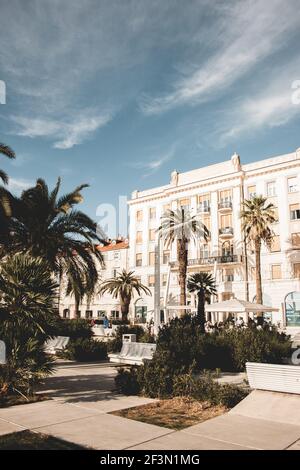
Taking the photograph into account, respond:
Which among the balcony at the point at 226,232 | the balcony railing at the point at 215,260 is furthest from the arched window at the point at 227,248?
the balcony railing at the point at 215,260

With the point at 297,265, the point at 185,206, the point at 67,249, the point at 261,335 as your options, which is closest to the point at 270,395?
the point at 261,335

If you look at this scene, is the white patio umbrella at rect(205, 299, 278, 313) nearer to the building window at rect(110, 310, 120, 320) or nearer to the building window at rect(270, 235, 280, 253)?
the building window at rect(270, 235, 280, 253)

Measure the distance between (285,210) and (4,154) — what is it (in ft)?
105

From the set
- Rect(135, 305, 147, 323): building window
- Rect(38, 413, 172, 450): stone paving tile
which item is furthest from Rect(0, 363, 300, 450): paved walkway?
Rect(135, 305, 147, 323): building window

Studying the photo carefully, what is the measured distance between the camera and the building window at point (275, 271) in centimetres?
3995

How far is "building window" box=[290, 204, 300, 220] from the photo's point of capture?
1578 inches

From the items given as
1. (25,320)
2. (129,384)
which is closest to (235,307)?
(129,384)

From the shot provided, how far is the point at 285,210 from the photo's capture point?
4081 centimetres

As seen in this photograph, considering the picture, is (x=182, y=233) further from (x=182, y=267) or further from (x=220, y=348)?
(x=220, y=348)

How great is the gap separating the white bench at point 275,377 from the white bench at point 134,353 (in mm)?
5383

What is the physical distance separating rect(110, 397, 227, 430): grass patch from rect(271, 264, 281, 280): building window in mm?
33743

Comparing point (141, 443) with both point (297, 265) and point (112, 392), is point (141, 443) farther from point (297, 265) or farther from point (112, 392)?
point (297, 265)

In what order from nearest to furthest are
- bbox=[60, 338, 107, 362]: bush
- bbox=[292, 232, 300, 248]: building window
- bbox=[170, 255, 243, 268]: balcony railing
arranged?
1. bbox=[60, 338, 107, 362]: bush
2. bbox=[292, 232, 300, 248]: building window
3. bbox=[170, 255, 243, 268]: balcony railing

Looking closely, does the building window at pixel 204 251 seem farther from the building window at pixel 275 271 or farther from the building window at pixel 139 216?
the building window at pixel 139 216
